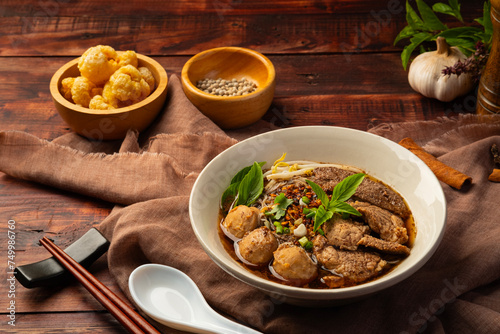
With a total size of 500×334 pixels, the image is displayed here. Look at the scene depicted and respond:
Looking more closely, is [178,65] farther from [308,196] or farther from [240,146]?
[308,196]

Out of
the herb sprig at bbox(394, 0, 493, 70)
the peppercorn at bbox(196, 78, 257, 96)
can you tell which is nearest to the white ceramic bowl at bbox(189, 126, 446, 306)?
the peppercorn at bbox(196, 78, 257, 96)

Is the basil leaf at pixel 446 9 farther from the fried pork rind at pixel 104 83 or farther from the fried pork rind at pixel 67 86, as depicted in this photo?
the fried pork rind at pixel 67 86

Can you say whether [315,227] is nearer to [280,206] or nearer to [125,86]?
[280,206]

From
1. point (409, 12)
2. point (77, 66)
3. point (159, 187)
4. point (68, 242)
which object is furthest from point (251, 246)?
point (409, 12)

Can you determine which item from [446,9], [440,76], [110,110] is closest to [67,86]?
[110,110]

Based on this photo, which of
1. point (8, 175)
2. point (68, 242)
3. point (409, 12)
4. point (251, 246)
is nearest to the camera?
point (251, 246)

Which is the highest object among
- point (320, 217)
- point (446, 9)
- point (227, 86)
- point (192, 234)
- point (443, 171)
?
point (446, 9)
